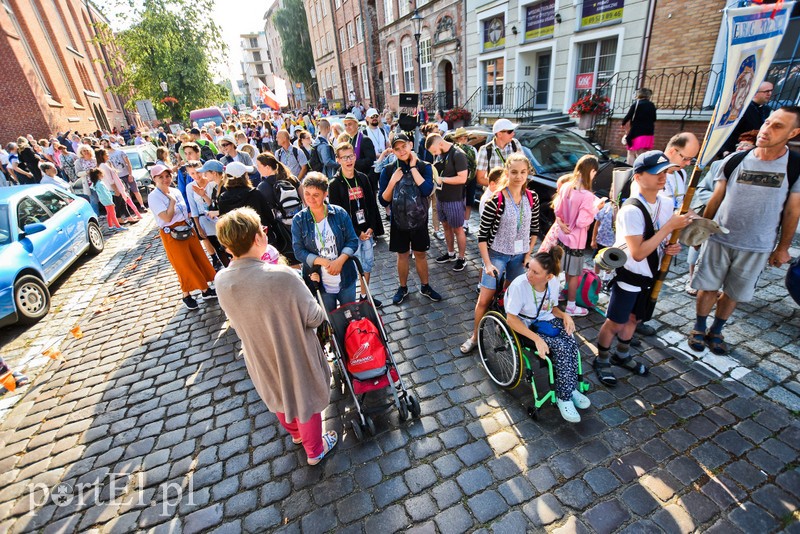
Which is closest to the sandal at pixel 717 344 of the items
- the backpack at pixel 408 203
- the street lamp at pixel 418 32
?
the backpack at pixel 408 203

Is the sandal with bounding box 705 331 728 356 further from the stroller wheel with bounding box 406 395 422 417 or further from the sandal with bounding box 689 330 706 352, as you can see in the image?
the stroller wheel with bounding box 406 395 422 417

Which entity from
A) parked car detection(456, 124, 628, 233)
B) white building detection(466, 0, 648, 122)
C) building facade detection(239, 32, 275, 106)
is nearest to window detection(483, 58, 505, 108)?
white building detection(466, 0, 648, 122)

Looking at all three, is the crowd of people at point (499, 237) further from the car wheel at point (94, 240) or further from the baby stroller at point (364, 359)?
the car wheel at point (94, 240)

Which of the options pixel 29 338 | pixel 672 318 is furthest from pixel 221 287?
pixel 29 338

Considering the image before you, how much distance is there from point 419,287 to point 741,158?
12.3 feet

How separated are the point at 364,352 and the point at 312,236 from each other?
4.17 ft

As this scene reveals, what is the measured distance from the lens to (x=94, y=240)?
8188 millimetres

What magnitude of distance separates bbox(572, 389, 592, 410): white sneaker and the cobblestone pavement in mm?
111

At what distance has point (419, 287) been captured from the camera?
216 inches

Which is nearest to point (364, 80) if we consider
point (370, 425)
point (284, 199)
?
point (284, 199)

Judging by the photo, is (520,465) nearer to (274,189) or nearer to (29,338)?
(274,189)

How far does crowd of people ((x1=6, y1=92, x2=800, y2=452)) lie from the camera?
247cm

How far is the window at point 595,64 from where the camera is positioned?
1125 centimetres

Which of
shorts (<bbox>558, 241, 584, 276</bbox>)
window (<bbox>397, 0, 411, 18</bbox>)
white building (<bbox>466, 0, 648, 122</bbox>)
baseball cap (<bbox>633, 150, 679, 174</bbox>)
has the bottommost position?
shorts (<bbox>558, 241, 584, 276</bbox>)
